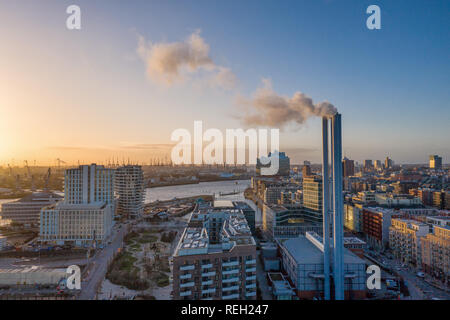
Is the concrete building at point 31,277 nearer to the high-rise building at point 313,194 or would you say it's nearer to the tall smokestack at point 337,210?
the tall smokestack at point 337,210

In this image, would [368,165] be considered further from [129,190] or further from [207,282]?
[207,282]

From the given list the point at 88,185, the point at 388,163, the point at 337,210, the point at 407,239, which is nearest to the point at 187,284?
the point at 337,210

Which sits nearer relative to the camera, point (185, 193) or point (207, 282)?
point (207, 282)

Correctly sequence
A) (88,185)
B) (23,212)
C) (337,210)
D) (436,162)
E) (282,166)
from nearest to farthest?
(337,210)
(88,185)
(23,212)
(436,162)
(282,166)

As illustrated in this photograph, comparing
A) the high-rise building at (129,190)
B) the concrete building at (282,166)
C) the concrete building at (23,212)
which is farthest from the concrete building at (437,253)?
the concrete building at (282,166)

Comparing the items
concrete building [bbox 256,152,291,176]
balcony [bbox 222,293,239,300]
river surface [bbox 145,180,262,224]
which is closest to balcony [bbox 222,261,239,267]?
balcony [bbox 222,293,239,300]

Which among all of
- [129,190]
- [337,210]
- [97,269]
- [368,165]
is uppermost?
[368,165]

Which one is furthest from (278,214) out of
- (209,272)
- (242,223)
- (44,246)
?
(44,246)
